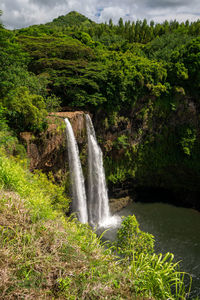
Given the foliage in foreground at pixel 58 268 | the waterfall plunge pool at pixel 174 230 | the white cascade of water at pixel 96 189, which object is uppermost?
the foliage in foreground at pixel 58 268

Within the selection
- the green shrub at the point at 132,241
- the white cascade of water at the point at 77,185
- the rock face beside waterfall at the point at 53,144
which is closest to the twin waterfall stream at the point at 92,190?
the white cascade of water at the point at 77,185

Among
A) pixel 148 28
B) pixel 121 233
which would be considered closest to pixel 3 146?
pixel 121 233

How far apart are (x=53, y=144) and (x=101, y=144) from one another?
5196 millimetres

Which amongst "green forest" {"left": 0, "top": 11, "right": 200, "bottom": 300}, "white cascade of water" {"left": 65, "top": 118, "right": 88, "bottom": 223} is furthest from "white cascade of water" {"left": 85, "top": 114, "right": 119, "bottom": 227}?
"white cascade of water" {"left": 65, "top": 118, "right": 88, "bottom": 223}

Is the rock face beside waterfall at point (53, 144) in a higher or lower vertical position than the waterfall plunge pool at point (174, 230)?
higher

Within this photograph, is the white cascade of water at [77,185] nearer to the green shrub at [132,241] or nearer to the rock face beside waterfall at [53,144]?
the rock face beside waterfall at [53,144]

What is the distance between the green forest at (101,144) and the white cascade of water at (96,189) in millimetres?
1468

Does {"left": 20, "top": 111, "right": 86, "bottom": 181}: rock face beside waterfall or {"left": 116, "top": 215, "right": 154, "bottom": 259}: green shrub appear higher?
{"left": 20, "top": 111, "right": 86, "bottom": 181}: rock face beside waterfall

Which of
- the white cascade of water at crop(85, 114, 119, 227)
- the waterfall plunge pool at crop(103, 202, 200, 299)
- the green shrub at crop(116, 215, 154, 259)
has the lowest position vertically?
the waterfall plunge pool at crop(103, 202, 200, 299)

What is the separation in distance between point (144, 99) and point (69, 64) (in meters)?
6.99

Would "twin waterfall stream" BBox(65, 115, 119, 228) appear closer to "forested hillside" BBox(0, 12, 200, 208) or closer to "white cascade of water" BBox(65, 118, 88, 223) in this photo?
"white cascade of water" BBox(65, 118, 88, 223)

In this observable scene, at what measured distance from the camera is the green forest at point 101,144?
283cm

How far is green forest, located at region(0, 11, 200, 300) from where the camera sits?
2832mm

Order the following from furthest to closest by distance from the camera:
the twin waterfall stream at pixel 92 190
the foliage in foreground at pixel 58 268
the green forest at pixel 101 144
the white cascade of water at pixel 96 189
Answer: the white cascade of water at pixel 96 189
the twin waterfall stream at pixel 92 190
the green forest at pixel 101 144
the foliage in foreground at pixel 58 268
